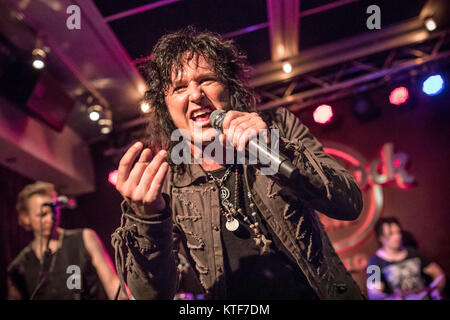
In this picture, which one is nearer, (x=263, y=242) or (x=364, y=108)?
(x=263, y=242)

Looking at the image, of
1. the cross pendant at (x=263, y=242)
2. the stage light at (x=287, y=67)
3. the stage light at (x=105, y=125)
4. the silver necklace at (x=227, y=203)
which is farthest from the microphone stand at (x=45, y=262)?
the stage light at (x=287, y=67)

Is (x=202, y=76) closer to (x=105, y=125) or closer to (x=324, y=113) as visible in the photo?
(x=105, y=125)

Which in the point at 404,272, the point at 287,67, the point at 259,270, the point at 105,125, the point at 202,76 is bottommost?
the point at 404,272

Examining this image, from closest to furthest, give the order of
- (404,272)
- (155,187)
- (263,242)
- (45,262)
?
(155,187)
(263,242)
(45,262)
(404,272)

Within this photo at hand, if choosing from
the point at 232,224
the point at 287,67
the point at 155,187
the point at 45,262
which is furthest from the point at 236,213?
the point at 287,67

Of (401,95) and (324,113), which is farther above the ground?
(401,95)

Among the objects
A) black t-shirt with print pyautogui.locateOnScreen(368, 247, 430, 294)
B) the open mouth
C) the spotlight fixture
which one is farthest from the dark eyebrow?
the spotlight fixture

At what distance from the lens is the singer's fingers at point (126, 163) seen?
1.10 m

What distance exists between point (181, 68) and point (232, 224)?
709 mm

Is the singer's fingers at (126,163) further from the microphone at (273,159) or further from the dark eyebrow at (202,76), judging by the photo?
the dark eyebrow at (202,76)

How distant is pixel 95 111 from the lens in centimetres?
501

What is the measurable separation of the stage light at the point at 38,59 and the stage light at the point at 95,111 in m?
1.05

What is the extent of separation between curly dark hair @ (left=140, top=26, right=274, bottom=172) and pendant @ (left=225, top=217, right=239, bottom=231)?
0.50 m
